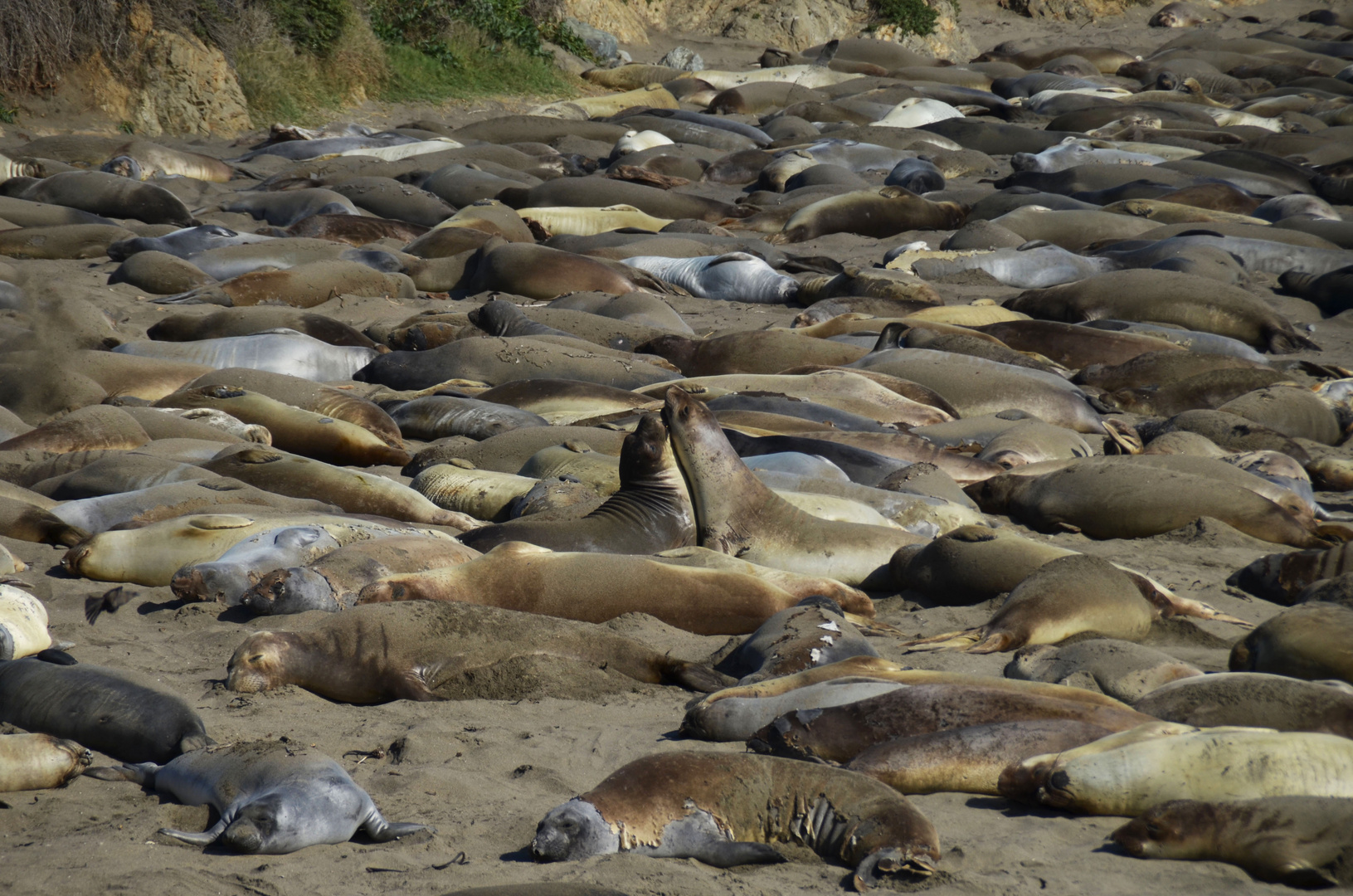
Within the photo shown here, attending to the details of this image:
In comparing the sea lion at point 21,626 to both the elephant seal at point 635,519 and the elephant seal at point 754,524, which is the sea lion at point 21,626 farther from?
the elephant seal at point 754,524

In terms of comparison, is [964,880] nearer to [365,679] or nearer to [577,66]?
[365,679]

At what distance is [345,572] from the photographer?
11.8ft

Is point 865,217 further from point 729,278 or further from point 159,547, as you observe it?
point 159,547

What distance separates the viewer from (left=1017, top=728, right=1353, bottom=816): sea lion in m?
2.23

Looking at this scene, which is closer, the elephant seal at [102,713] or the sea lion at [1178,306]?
the elephant seal at [102,713]

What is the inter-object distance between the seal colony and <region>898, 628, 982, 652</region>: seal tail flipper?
1.0 inches

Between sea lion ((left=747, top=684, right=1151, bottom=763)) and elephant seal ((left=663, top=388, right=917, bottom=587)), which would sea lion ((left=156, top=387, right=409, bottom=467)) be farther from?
sea lion ((left=747, top=684, right=1151, bottom=763))

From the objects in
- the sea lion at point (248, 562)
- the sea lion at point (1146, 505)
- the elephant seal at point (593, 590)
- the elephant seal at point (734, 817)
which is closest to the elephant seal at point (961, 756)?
the elephant seal at point (734, 817)

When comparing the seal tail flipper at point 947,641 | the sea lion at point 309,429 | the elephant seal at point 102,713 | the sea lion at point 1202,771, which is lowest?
the sea lion at point 309,429

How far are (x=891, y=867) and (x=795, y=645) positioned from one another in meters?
1.08

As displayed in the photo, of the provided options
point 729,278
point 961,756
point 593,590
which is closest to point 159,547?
point 593,590

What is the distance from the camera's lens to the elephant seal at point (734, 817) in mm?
2141

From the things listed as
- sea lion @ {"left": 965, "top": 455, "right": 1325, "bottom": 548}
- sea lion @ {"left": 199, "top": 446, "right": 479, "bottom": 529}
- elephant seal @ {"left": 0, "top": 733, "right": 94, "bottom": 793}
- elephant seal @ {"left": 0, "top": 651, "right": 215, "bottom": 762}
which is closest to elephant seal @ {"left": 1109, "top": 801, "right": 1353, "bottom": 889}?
elephant seal @ {"left": 0, "top": 651, "right": 215, "bottom": 762}

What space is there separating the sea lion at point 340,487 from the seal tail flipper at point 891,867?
2.74 metres
